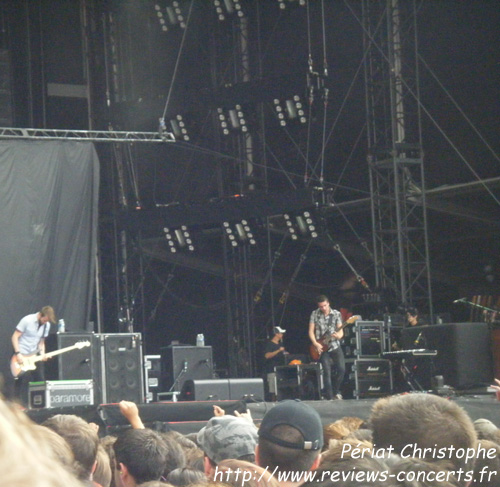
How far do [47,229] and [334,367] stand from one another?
4559 millimetres

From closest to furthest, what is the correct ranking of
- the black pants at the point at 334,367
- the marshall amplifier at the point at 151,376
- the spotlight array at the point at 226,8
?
the marshall amplifier at the point at 151,376
the black pants at the point at 334,367
the spotlight array at the point at 226,8

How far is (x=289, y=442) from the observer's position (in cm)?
221

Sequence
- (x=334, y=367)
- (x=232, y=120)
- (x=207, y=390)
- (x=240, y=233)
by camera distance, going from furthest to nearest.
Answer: (x=232, y=120)
(x=240, y=233)
(x=334, y=367)
(x=207, y=390)

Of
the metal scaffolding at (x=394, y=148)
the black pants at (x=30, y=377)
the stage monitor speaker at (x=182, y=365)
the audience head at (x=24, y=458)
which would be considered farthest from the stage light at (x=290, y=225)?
the audience head at (x=24, y=458)

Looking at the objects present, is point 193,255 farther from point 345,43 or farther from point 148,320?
point 345,43

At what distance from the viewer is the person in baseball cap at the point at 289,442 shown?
2.20 m

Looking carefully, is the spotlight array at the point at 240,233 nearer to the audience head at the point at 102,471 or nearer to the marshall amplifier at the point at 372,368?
the marshall amplifier at the point at 372,368

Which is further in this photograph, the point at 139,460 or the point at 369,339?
the point at 369,339

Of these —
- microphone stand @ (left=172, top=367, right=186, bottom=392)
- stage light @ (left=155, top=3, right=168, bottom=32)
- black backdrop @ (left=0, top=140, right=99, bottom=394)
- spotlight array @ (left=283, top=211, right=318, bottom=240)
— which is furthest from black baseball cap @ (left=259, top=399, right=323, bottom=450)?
stage light @ (left=155, top=3, right=168, bottom=32)

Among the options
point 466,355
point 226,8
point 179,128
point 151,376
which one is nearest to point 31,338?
point 151,376

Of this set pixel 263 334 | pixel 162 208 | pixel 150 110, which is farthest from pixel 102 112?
pixel 263 334

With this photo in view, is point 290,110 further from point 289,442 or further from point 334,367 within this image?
point 289,442

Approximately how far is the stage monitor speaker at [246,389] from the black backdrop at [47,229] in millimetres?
3349

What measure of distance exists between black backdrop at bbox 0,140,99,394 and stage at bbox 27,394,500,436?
14.3ft
